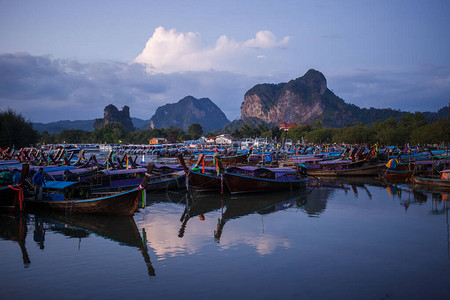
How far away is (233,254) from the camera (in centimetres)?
1141

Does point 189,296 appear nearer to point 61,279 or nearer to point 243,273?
point 243,273

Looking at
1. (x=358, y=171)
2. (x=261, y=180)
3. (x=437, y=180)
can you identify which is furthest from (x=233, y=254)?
(x=358, y=171)

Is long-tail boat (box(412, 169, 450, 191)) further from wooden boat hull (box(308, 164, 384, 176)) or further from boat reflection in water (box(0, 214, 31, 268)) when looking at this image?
boat reflection in water (box(0, 214, 31, 268))

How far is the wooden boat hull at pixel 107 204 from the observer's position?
595 inches

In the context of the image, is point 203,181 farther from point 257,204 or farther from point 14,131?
point 14,131

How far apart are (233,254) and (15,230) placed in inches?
362

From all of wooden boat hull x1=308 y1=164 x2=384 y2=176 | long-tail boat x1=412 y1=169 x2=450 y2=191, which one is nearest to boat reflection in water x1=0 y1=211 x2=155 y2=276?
long-tail boat x1=412 y1=169 x2=450 y2=191

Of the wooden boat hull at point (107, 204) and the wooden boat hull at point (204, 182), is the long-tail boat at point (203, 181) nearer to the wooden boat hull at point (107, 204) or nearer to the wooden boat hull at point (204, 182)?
the wooden boat hull at point (204, 182)

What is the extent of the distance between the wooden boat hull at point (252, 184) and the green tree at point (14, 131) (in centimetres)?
4554

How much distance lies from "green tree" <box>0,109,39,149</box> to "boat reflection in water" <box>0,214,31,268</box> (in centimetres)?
4390

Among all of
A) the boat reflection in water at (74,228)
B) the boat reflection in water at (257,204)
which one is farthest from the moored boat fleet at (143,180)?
the boat reflection in water at (257,204)

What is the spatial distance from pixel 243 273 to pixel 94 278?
13.0 ft

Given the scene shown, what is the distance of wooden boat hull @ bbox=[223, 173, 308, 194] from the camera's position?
874 inches

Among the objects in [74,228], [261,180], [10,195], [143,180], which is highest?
[143,180]
